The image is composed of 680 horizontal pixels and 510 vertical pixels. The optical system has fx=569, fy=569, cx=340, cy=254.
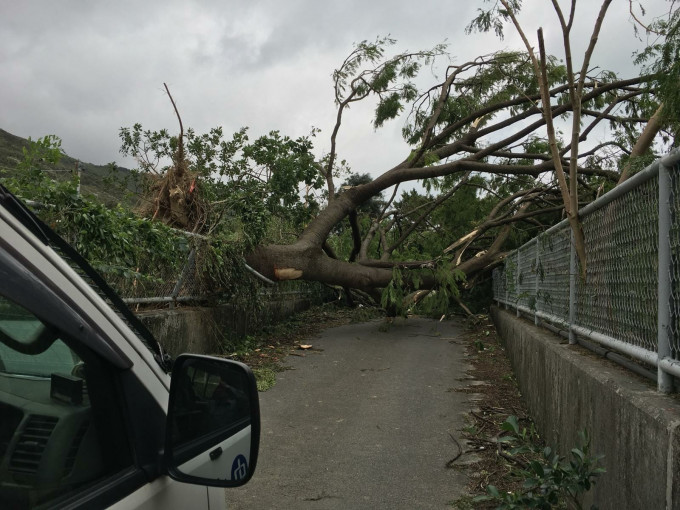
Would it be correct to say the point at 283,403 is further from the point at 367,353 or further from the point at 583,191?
the point at 583,191

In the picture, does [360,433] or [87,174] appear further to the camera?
[87,174]

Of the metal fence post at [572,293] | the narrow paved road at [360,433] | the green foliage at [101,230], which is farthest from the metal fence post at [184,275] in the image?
the metal fence post at [572,293]

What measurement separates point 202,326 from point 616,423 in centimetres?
671

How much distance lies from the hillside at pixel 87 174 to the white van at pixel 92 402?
13.6 ft

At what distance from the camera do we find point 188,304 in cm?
871

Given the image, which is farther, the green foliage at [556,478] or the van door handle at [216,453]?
the green foliage at [556,478]

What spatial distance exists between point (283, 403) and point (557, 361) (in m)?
3.36

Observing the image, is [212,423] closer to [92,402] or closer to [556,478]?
[92,402]

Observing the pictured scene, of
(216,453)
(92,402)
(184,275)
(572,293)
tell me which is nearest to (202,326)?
(184,275)

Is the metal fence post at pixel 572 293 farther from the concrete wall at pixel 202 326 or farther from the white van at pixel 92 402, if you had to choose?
the concrete wall at pixel 202 326

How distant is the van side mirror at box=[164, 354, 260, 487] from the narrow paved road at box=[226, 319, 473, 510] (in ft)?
8.31

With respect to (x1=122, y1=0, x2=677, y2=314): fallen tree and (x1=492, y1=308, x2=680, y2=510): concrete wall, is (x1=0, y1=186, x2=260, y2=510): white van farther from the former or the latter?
(x1=122, y1=0, x2=677, y2=314): fallen tree

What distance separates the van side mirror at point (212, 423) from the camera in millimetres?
1373

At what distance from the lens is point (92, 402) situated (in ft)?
4.10
